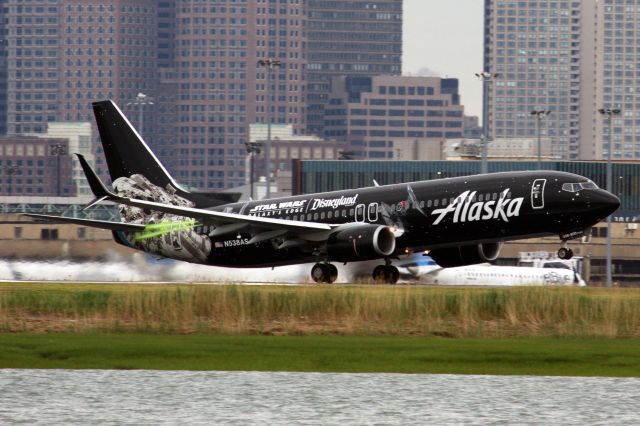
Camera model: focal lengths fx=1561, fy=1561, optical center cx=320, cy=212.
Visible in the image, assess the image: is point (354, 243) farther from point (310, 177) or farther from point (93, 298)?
point (310, 177)

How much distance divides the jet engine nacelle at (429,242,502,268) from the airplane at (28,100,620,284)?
0.14ft

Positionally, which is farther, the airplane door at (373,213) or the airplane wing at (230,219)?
the airplane door at (373,213)

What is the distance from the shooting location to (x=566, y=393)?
1425 inches

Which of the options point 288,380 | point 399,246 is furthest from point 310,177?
point 288,380

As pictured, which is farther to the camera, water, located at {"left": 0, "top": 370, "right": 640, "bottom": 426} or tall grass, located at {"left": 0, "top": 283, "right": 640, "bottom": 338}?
tall grass, located at {"left": 0, "top": 283, "right": 640, "bottom": 338}

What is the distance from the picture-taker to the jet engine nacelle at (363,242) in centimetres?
6525

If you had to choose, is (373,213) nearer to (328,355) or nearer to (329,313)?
(329,313)

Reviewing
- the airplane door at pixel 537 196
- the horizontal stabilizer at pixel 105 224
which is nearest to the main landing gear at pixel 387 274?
the airplane door at pixel 537 196

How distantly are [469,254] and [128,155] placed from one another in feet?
58.9

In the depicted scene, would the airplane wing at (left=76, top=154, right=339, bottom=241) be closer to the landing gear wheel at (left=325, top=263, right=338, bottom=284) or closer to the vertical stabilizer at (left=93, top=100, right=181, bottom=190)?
the landing gear wheel at (left=325, top=263, right=338, bottom=284)

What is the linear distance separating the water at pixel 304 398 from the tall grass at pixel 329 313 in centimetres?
751

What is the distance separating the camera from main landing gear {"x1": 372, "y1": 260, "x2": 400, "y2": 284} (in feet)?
225

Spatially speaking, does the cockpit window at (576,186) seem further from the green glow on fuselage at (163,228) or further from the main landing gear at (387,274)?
the green glow on fuselage at (163,228)

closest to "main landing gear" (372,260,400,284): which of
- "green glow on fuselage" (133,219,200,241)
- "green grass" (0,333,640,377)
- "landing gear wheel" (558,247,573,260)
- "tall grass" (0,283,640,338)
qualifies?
"landing gear wheel" (558,247,573,260)
